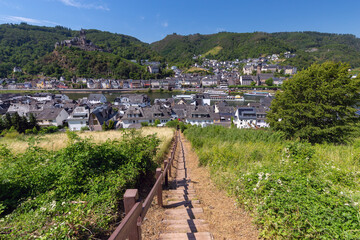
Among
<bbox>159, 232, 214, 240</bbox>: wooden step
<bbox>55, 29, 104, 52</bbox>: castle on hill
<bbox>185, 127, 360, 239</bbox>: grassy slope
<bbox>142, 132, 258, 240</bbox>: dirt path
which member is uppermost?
<bbox>55, 29, 104, 52</bbox>: castle on hill

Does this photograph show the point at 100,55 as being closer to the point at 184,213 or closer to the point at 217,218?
the point at 184,213

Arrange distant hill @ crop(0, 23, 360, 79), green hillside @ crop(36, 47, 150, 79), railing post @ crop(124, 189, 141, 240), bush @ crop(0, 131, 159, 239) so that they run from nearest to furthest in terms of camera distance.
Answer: railing post @ crop(124, 189, 141, 240)
bush @ crop(0, 131, 159, 239)
green hillside @ crop(36, 47, 150, 79)
distant hill @ crop(0, 23, 360, 79)

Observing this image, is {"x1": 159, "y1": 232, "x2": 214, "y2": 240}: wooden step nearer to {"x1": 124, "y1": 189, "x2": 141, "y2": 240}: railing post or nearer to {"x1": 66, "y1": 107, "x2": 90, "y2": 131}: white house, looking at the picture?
{"x1": 124, "y1": 189, "x2": 141, "y2": 240}: railing post

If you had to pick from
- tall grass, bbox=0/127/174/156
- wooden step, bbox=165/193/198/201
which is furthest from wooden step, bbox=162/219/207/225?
tall grass, bbox=0/127/174/156

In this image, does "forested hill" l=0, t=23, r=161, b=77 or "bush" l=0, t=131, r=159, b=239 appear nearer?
"bush" l=0, t=131, r=159, b=239

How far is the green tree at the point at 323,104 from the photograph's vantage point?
1048cm

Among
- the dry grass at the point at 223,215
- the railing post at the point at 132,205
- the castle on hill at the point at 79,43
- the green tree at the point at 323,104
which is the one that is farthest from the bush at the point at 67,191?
the castle on hill at the point at 79,43

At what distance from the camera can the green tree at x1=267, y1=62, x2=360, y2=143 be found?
34.4 feet

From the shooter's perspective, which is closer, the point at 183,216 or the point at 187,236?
the point at 187,236

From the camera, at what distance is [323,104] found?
10.9 meters

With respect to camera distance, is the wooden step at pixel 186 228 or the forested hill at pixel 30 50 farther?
the forested hill at pixel 30 50

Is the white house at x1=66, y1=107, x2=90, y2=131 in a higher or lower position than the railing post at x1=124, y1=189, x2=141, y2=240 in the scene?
lower

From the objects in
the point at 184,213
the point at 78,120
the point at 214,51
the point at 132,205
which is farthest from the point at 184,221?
the point at 214,51

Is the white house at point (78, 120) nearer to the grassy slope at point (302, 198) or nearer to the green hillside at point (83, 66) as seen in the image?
the grassy slope at point (302, 198)
